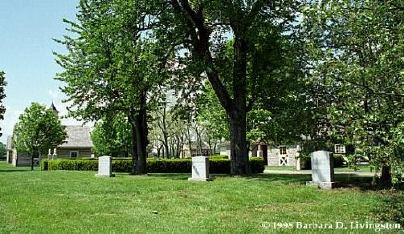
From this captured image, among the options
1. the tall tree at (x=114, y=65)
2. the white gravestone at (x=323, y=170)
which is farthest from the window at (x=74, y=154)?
the white gravestone at (x=323, y=170)

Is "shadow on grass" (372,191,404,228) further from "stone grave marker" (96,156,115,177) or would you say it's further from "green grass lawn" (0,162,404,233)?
"stone grave marker" (96,156,115,177)

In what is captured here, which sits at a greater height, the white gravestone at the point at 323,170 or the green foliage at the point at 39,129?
the green foliage at the point at 39,129

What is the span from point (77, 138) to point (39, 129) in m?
24.8

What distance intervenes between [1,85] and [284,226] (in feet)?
145

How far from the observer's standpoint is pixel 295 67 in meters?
17.3

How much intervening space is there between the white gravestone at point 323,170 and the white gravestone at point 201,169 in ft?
17.7

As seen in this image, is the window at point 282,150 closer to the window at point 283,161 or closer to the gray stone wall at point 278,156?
the gray stone wall at point 278,156

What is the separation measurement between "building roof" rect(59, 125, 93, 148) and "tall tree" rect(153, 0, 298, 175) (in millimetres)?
53454

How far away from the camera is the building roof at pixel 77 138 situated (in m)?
72.5

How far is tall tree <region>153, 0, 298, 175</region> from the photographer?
2052cm

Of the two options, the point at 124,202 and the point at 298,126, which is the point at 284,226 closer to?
the point at 124,202

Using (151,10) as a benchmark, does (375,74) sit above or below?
below

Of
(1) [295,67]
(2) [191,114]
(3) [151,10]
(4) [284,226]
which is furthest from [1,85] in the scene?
(4) [284,226]

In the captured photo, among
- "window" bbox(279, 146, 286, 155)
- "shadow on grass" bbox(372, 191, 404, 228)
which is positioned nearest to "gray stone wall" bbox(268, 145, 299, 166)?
"window" bbox(279, 146, 286, 155)
